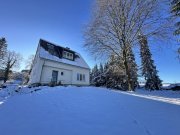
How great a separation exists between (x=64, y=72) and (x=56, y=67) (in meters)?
1.83

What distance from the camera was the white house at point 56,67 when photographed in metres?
18.8

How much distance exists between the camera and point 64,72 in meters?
21.8

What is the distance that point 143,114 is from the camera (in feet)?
15.9

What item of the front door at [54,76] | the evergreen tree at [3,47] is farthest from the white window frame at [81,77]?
the evergreen tree at [3,47]

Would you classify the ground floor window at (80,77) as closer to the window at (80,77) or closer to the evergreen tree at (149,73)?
the window at (80,77)

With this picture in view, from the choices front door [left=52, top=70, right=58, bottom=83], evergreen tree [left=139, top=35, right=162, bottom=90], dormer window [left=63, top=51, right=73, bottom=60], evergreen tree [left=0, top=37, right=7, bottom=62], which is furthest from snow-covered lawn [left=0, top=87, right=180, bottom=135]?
evergreen tree [left=0, top=37, right=7, bottom=62]

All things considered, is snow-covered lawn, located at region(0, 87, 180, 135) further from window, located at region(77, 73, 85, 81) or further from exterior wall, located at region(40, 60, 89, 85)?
window, located at region(77, 73, 85, 81)

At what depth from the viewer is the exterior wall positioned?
19.2 meters

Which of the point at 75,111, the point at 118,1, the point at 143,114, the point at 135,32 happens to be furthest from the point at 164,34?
the point at 75,111

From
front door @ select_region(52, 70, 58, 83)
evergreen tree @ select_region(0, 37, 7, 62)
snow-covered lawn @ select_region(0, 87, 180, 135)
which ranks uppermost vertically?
evergreen tree @ select_region(0, 37, 7, 62)

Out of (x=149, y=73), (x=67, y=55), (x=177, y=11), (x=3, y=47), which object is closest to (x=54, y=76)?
(x=67, y=55)

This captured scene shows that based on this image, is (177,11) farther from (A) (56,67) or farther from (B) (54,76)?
(B) (54,76)

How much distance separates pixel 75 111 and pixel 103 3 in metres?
12.2

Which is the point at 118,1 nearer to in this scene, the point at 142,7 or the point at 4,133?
the point at 142,7
